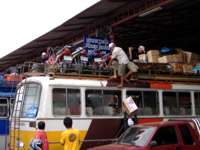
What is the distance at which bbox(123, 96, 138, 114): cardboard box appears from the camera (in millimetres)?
15398

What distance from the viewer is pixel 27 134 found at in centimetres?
1447

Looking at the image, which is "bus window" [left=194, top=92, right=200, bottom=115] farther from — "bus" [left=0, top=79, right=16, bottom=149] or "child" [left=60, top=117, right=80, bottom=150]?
"child" [left=60, top=117, right=80, bottom=150]

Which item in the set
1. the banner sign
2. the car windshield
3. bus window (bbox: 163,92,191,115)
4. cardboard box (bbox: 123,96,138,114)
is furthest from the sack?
the banner sign

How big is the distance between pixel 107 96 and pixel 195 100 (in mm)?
3753

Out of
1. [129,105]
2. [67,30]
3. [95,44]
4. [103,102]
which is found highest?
[67,30]

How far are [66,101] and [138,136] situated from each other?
3227 mm

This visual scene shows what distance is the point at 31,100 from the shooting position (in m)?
15.0

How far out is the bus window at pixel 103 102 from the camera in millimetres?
15078

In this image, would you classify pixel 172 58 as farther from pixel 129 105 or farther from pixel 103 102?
pixel 103 102

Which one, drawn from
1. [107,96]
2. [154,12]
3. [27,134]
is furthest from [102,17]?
[27,134]

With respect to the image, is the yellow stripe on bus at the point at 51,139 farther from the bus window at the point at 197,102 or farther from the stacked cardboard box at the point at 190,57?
the stacked cardboard box at the point at 190,57

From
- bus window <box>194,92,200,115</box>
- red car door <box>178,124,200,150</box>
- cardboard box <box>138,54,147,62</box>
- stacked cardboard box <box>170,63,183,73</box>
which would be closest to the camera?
red car door <box>178,124,200,150</box>

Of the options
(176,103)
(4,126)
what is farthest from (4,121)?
(176,103)

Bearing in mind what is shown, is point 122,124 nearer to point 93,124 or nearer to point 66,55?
point 93,124
